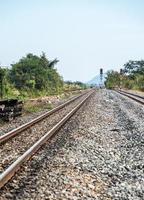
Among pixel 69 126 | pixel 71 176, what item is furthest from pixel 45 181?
pixel 69 126

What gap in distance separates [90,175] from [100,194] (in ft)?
4.10

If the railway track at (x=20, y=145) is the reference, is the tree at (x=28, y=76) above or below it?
above

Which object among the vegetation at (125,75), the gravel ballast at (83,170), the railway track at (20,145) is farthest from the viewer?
the vegetation at (125,75)

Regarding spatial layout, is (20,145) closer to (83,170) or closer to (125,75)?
(83,170)

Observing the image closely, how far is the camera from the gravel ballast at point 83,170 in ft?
22.5

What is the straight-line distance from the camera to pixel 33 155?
32.4ft

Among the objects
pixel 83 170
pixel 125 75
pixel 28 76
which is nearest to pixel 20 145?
pixel 83 170

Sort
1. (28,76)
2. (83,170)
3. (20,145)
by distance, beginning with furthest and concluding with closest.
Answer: (28,76)
(20,145)
(83,170)

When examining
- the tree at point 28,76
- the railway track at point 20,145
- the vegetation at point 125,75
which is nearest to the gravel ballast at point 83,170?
the railway track at point 20,145

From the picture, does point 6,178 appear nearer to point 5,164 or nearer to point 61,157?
point 5,164

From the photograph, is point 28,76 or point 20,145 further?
point 28,76

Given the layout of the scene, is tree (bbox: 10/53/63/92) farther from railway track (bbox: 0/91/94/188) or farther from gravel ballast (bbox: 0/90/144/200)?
gravel ballast (bbox: 0/90/144/200)

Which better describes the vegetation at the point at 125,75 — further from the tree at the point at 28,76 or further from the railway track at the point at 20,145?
the railway track at the point at 20,145

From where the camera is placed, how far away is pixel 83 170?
852 centimetres
